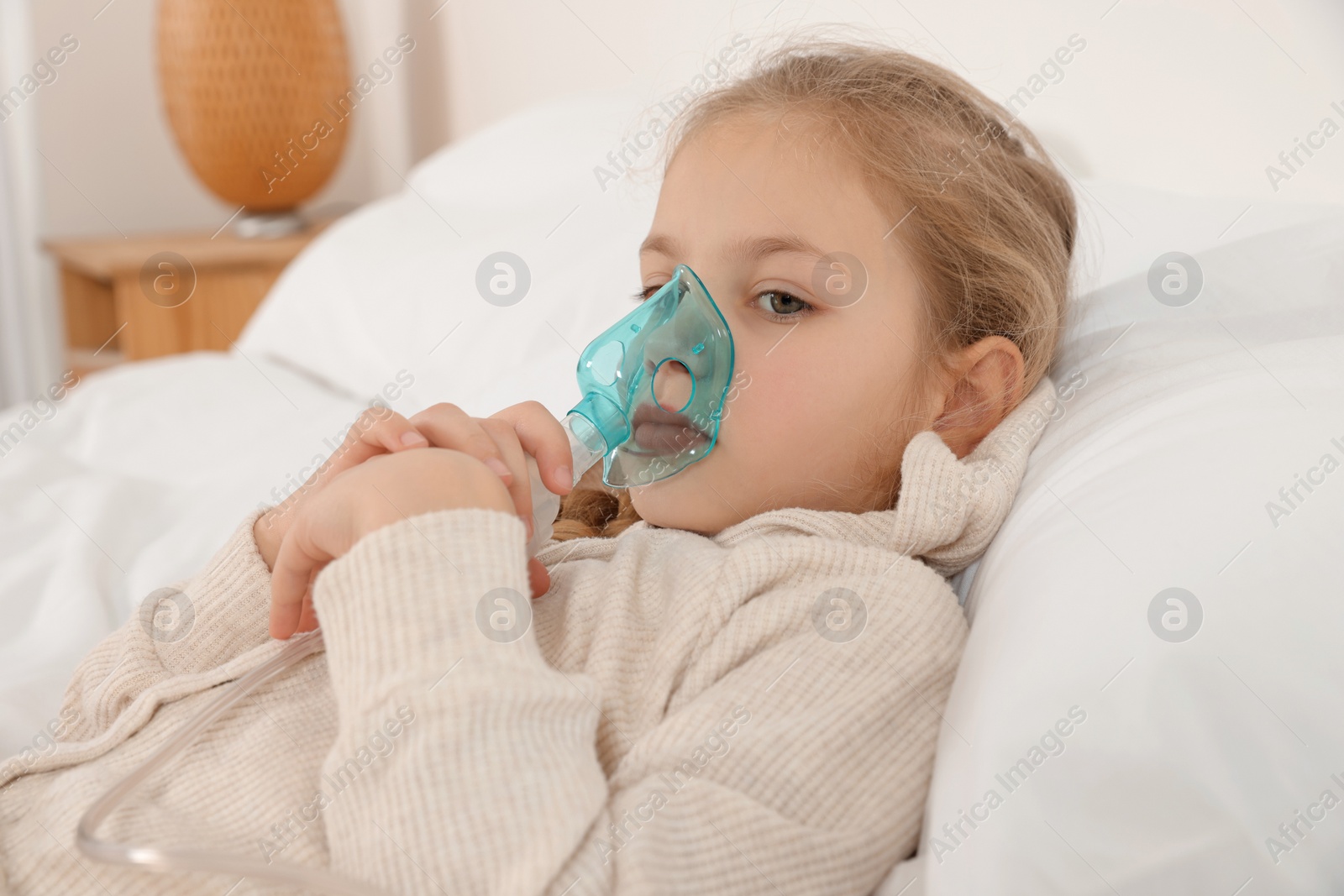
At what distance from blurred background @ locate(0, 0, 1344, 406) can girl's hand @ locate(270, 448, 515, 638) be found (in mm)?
765

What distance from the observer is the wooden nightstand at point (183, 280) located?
7.91 ft

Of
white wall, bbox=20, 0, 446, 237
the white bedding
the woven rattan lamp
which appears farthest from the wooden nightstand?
the white bedding

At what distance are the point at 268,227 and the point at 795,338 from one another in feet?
6.81

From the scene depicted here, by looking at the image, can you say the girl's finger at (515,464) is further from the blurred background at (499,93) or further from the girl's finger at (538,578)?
the blurred background at (499,93)

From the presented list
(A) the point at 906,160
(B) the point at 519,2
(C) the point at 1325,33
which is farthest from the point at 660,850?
(B) the point at 519,2

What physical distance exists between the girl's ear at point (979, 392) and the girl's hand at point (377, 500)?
1.37ft

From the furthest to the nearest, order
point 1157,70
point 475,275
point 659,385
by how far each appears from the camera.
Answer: point 475,275 → point 1157,70 → point 659,385

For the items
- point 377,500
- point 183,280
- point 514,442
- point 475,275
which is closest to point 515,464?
point 514,442

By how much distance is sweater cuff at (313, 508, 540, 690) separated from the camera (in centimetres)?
61

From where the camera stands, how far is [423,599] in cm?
62

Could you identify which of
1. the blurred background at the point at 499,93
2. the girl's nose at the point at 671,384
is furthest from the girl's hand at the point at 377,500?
the blurred background at the point at 499,93

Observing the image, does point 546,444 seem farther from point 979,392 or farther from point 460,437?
point 979,392

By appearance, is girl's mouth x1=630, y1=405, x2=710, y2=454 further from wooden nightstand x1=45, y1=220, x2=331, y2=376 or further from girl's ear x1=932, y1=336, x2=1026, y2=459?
wooden nightstand x1=45, y1=220, x2=331, y2=376

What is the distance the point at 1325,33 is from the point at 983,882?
0.96m
